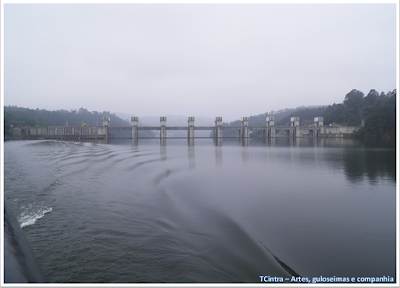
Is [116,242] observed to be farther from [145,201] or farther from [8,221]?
[145,201]

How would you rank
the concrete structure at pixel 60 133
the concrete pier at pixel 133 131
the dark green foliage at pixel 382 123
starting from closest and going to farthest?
the dark green foliage at pixel 382 123 < the concrete structure at pixel 60 133 < the concrete pier at pixel 133 131

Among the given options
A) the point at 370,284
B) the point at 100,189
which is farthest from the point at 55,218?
the point at 370,284

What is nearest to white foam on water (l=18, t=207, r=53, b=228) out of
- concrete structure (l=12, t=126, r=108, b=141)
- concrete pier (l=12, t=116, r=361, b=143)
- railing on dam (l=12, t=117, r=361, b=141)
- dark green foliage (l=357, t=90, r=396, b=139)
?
dark green foliage (l=357, t=90, r=396, b=139)

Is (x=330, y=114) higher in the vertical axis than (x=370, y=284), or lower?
higher

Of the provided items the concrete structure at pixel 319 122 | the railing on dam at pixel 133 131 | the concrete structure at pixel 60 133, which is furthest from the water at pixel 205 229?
the concrete structure at pixel 319 122

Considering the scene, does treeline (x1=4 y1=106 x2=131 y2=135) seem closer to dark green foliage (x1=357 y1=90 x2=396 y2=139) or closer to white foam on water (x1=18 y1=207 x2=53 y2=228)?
white foam on water (x1=18 y1=207 x2=53 y2=228)

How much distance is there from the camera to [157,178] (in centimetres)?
1403

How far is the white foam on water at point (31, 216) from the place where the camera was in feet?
22.9

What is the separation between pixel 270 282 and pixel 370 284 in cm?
161

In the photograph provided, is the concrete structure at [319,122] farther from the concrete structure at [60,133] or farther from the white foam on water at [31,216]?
the white foam on water at [31,216]

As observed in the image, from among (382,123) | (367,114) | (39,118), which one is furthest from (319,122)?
(39,118)

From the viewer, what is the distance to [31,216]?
7547 mm

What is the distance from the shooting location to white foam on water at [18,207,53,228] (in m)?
6.99

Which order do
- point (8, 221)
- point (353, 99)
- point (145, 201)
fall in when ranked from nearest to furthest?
point (8, 221)
point (145, 201)
point (353, 99)
